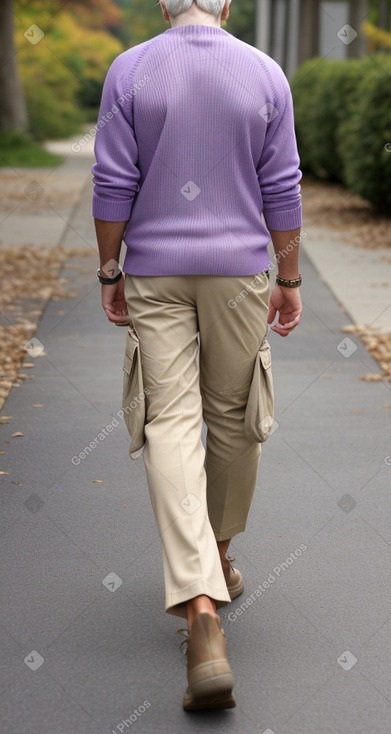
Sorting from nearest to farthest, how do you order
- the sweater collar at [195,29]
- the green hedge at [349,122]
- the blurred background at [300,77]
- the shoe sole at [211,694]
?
the shoe sole at [211,694] < the sweater collar at [195,29] < the green hedge at [349,122] < the blurred background at [300,77]

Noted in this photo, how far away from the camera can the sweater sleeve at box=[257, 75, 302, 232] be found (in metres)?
3.28

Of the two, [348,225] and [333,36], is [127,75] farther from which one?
[333,36]

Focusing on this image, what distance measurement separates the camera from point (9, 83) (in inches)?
1174

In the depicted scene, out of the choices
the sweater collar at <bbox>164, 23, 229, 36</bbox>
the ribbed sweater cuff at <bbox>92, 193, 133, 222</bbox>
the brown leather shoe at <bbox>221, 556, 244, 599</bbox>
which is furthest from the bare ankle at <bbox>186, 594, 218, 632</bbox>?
the sweater collar at <bbox>164, 23, 229, 36</bbox>

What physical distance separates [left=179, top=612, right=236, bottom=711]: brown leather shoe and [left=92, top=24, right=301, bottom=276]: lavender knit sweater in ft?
3.26

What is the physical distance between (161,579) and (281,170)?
60.3 inches

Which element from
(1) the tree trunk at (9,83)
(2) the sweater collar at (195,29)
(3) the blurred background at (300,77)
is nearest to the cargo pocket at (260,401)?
(2) the sweater collar at (195,29)

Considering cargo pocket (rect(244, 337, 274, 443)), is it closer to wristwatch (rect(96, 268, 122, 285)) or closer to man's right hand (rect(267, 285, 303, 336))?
man's right hand (rect(267, 285, 303, 336))

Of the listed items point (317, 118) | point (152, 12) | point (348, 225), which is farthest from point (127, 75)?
point (152, 12)

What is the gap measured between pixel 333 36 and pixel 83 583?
28.0 meters

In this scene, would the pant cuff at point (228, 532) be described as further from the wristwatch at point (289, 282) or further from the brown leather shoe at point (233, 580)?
the wristwatch at point (289, 282)

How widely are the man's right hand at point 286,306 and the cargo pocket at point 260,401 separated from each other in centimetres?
15

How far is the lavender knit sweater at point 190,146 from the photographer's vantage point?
3.15 metres

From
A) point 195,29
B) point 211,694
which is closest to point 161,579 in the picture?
point 211,694
